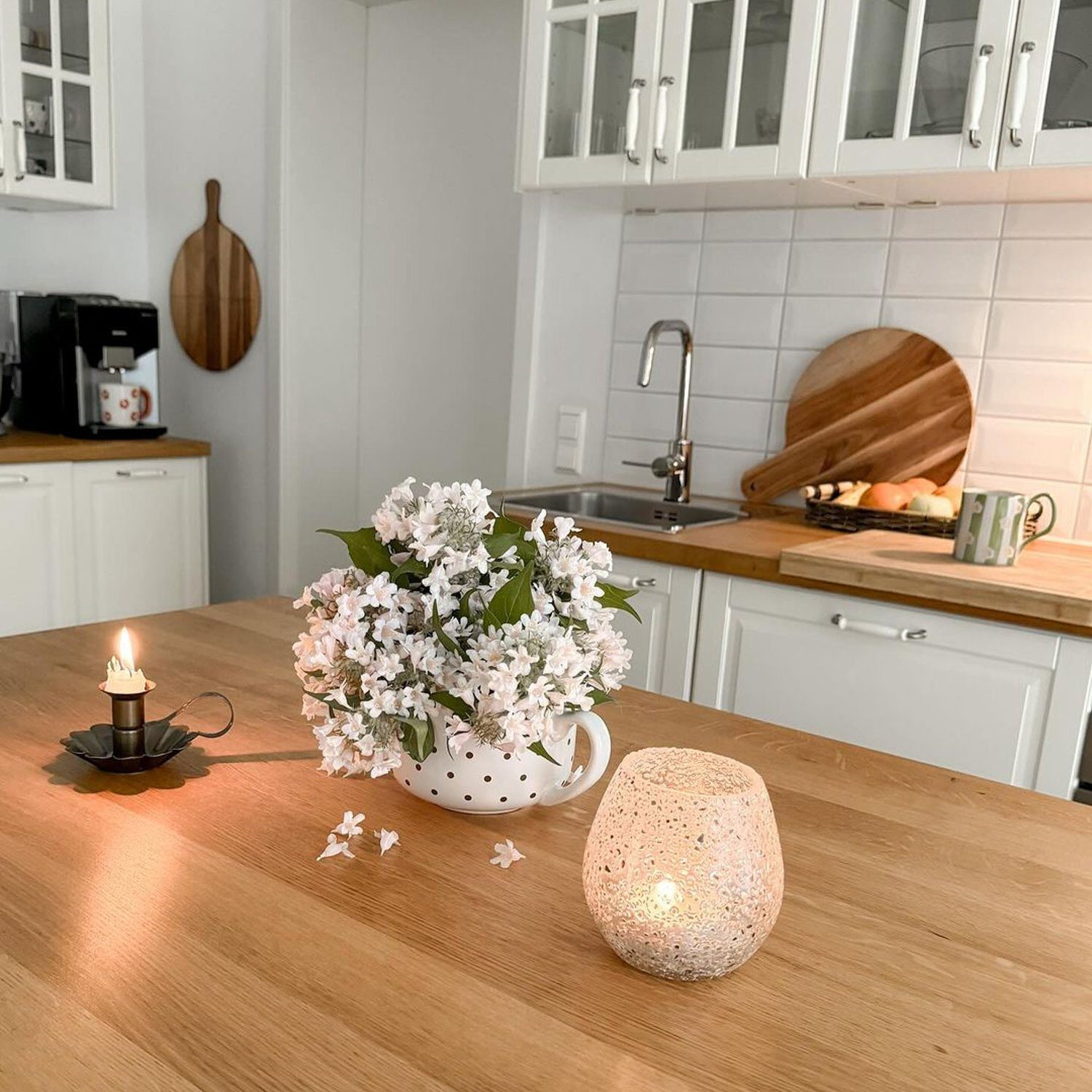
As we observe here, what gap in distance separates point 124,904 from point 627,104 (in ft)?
6.60

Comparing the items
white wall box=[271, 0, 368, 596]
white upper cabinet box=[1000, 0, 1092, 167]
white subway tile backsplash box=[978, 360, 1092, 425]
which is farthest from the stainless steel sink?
white wall box=[271, 0, 368, 596]

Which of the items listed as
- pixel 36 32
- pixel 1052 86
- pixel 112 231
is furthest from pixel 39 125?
pixel 1052 86

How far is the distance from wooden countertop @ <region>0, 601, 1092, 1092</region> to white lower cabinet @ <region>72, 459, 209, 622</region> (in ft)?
6.83

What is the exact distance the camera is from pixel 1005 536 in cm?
189

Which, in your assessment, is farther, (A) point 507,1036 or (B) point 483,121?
(B) point 483,121

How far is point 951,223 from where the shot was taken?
235cm

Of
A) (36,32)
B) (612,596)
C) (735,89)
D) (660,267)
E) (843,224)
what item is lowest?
→ (612,596)

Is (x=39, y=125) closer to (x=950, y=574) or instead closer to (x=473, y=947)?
(x=950, y=574)

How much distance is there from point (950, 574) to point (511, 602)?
116 centimetres

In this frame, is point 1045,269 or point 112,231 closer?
point 1045,269

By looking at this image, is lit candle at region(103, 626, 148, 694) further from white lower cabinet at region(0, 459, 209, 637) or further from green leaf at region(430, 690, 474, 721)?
white lower cabinet at region(0, 459, 209, 637)

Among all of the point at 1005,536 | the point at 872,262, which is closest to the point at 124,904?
the point at 1005,536

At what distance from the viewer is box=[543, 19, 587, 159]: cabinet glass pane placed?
2.41 m

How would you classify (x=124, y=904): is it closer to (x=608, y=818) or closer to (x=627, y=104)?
(x=608, y=818)
